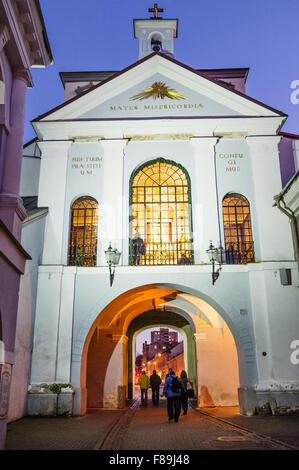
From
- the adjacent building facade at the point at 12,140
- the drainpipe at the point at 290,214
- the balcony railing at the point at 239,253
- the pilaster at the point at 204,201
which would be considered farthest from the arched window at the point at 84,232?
the adjacent building facade at the point at 12,140

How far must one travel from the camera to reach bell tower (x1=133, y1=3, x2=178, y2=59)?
19.2 meters

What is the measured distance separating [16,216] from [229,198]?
Answer: 9123mm

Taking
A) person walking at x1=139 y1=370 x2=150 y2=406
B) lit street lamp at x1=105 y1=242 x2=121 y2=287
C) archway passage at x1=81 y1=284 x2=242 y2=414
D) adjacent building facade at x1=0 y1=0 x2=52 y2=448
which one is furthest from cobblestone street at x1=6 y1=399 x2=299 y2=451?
person walking at x1=139 y1=370 x2=150 y2=406

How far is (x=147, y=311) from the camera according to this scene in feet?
71.9

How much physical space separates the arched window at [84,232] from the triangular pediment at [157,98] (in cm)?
327

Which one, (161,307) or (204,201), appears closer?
(204,201)

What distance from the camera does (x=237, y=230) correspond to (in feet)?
48.7

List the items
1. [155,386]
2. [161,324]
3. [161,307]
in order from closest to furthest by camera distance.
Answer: [155,386]
[161,307]
[161,324]

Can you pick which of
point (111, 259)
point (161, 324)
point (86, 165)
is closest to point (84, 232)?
point (111, 259)

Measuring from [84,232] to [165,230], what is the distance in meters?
2.81

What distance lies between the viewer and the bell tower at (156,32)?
63.1 feet

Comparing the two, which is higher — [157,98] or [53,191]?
[157,98]

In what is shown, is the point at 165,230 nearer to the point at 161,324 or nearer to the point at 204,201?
the point at 204,201

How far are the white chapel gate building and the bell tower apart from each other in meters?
2.94
